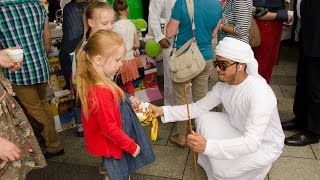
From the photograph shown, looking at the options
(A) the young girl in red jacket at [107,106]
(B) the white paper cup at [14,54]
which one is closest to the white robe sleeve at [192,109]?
(A) the young girl in red jacket at [107,106]

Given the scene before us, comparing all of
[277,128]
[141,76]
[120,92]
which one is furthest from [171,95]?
[120,92]

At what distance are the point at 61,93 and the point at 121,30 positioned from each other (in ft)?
3.35

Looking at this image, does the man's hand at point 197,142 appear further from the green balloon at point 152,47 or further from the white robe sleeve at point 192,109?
the green balloon at point 152,47

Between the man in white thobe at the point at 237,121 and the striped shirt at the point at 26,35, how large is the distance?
1140mm

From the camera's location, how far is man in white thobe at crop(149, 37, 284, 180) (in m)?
2.15

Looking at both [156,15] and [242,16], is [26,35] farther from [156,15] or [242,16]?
[242,16]

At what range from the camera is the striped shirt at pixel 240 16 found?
2922 millimetres

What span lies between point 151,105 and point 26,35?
122cm

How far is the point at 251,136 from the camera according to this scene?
2.16 metres

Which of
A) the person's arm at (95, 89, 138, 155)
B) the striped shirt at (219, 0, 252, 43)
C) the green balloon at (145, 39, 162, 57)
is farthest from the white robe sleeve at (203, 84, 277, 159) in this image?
the green balloon at (145, 39, 162, 57)

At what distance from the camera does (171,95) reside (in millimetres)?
4020

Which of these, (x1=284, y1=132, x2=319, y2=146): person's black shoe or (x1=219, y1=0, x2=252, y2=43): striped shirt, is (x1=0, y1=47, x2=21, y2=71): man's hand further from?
(x1=284, y1=132, x2=319, y2=146): person's black shoe

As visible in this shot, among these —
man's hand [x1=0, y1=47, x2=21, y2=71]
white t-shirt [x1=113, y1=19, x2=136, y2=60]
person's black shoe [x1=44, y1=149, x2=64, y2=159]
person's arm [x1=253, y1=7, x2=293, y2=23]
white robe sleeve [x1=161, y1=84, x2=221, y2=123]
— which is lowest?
person's black shoe [x1=44, y1=149, x2=64, y2=159]

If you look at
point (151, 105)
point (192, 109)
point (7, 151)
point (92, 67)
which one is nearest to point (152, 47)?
point (192, 109)
